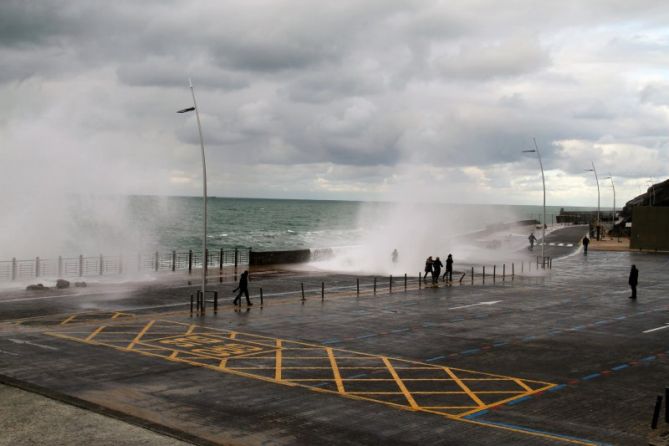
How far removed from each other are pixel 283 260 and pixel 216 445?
35.8m

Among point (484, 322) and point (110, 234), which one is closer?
point (484, 322)

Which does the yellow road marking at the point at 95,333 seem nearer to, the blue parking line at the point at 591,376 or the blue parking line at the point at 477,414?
the blue parking line at the point at 477,414

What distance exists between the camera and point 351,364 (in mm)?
16641

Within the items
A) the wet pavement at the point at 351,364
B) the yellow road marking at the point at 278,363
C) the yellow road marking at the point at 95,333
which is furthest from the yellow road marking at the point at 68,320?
the yellow road marking at the point at 278,363

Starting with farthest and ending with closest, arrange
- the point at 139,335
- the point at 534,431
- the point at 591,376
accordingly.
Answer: the point at 139,335 → the point at 591,376 → the point at 534,431

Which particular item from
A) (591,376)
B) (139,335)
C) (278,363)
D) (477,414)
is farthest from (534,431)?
(139,335)

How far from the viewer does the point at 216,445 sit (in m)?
10.3

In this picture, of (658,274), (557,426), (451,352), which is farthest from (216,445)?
(658,274)

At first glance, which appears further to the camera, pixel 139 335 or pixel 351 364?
pixel 139 335

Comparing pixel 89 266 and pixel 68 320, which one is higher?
pixel 68 320

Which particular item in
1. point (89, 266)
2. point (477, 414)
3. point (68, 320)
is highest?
point (68, 320)

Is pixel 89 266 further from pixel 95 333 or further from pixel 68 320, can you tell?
pixel 95 333

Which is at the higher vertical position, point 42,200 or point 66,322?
point 42,200

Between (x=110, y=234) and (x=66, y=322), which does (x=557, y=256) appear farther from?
(x=110, y=234)
